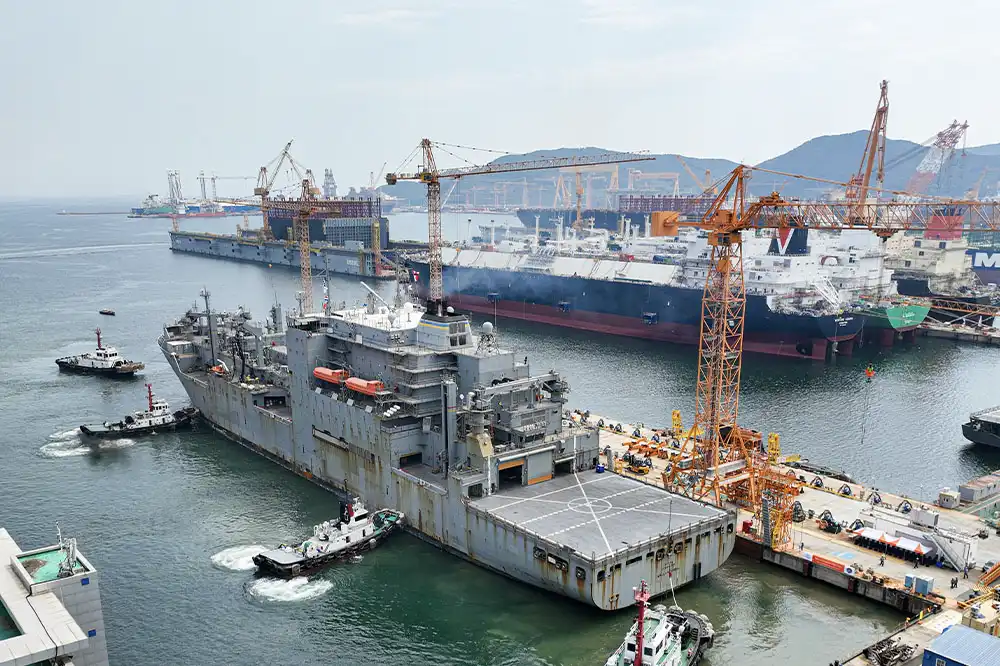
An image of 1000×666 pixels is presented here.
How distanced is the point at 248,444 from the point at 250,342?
324 inches

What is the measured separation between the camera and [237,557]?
34.0 m

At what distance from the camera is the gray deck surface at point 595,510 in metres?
29.1

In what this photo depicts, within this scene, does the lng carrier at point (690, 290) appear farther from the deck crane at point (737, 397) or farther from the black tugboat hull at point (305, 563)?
the black tugboat hull at point (305, 563)

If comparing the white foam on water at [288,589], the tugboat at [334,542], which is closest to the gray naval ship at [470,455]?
the tugboat at [334,542]

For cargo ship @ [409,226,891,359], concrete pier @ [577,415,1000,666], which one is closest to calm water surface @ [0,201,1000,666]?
concrete pier @ [577,415,1000,666]

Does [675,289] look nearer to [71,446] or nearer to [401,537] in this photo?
[401,537]

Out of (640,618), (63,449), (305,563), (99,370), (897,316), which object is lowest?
(305,563)

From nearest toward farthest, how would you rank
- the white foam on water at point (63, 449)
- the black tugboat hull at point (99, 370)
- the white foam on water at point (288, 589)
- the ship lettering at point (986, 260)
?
1. the white foam on water at point (288, 589)
2. the white foam on water at point (63, 449)
3. the black tugboat hull at point (99, 370)
4. the ship lettering at point (986, 260)

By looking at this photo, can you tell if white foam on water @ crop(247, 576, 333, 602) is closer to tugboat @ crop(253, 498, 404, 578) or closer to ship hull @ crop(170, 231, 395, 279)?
tugboat @ crop(253, 498, 404, 578)

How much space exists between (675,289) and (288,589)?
59543 mm

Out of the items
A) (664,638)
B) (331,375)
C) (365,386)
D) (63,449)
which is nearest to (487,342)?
(365,386)

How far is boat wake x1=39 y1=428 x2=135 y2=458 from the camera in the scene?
47.1 metres

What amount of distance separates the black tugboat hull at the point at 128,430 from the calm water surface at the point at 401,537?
96 centimetres

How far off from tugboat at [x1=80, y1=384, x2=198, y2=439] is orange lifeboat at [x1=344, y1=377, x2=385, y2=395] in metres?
20.1
